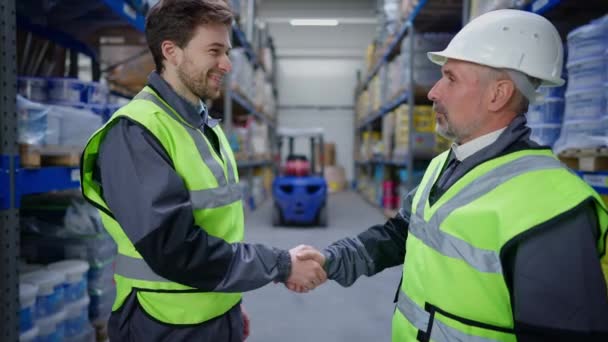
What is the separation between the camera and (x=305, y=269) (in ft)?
6.04

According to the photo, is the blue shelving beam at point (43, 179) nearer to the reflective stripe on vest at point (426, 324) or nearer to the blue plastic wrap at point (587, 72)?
the reflective stripe on vest at point (426, 324)

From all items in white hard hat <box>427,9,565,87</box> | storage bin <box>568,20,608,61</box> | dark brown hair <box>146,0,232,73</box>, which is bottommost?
white hard hat <box>427,9,565,87</box>

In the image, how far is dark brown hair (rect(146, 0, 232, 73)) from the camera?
1.59 metres

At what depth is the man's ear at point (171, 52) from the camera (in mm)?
1647

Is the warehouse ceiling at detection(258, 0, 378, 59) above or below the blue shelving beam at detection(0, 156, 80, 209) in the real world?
above

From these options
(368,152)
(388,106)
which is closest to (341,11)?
(368,152)

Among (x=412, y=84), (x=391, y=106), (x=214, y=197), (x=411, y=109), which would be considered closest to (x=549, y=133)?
(x=214, y=197)

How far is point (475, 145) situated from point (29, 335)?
228 cm

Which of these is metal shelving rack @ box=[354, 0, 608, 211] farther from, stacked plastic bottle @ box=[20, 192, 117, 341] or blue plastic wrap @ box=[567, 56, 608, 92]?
stacked plastic bottle @ box=[20, 192, 117, 341]

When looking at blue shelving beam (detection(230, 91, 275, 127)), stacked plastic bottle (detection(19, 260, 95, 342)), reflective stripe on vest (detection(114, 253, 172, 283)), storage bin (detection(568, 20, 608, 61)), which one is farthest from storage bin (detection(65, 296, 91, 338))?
blue shelving beam (detection(230, 91, 275, 127))

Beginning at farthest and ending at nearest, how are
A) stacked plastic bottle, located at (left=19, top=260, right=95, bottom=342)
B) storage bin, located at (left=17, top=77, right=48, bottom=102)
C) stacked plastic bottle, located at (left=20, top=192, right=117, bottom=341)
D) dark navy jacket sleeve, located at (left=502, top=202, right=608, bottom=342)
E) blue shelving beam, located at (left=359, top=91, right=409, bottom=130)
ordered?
1. blue shelving beam, located at (left=359, top=91, right=409, bottom=130)
2. stacked plastic bottle, located at (left=20, top=192, right=117, bottom=341)
3. storage bin, located at (left=17, top=77, right=48, bottom=102)
4. stacked plastic bottle, located at (left=19, top=260, right=95, bottom=342)
5. dark navy jacket sleeve, located at (left=502, top=202, right=608, bottom=342)

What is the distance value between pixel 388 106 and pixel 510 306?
24.5ft

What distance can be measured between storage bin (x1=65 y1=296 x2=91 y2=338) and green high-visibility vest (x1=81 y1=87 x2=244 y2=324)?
1332 millimetres

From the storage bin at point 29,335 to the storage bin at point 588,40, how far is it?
3.15 metres
